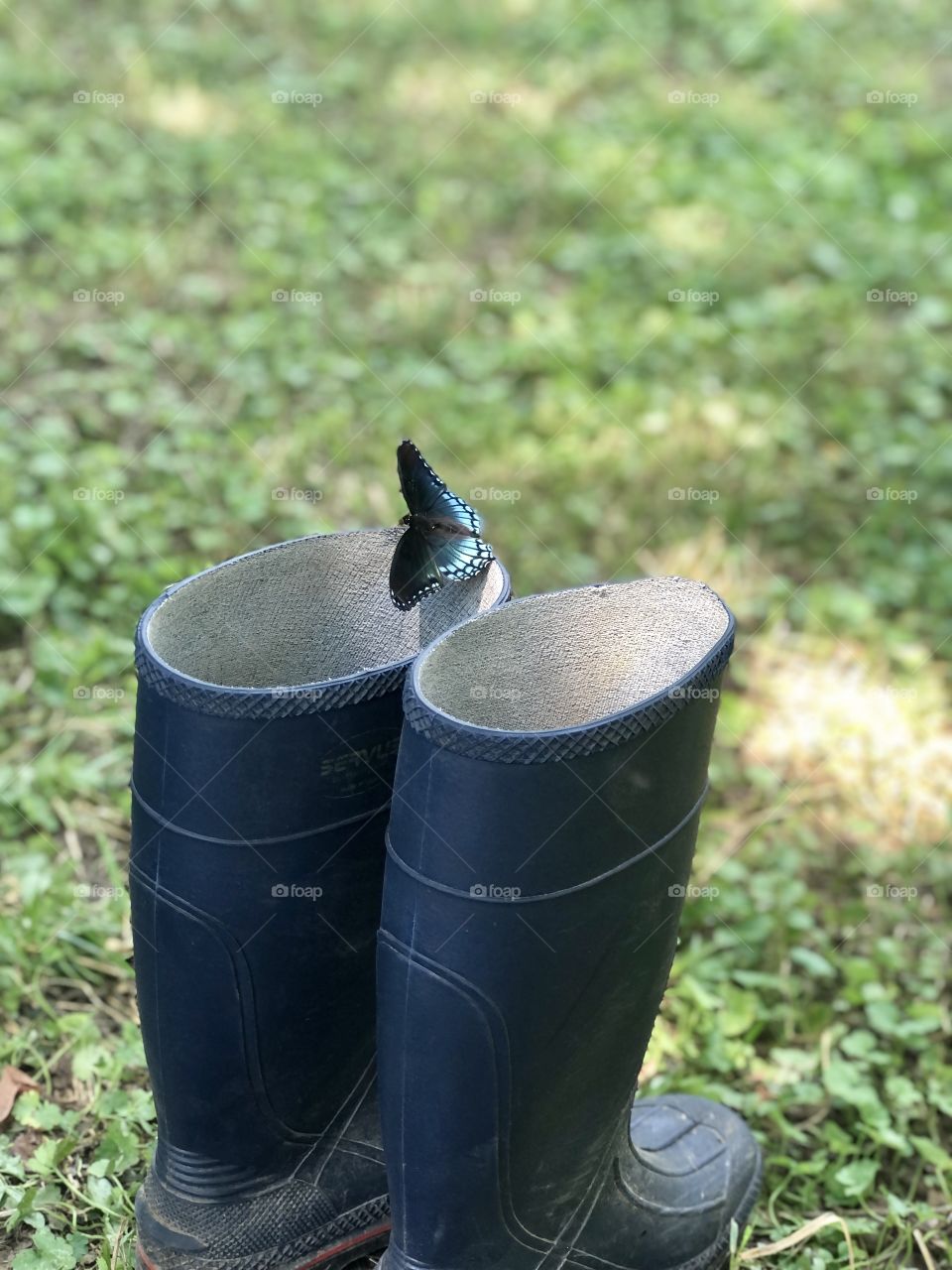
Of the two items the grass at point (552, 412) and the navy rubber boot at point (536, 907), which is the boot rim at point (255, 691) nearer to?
the navy rubber boot at point (536, 907)

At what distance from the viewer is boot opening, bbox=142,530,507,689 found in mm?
1774

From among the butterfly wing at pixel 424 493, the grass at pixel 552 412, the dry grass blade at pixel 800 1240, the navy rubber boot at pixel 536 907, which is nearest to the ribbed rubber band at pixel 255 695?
the navy rubber boot at pixel 536 907

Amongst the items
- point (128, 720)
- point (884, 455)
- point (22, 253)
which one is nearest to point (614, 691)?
point (128, 720)

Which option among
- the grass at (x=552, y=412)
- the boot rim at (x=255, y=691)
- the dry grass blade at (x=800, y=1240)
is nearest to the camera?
the boot rim at (x=255, y=691)

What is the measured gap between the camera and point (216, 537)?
355 cm

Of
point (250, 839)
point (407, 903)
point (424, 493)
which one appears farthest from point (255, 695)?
point (424, 493)

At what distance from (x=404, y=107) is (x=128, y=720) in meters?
3.19

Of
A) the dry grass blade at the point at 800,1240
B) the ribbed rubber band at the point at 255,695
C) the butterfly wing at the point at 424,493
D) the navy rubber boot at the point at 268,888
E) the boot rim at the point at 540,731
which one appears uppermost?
the butterfly wing at the point at 424,493

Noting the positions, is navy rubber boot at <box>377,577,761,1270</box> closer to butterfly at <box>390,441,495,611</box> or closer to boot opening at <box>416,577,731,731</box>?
boot opening at <box>416,577,731,731</box>

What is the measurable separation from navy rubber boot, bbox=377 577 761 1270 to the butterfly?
14 centimetres

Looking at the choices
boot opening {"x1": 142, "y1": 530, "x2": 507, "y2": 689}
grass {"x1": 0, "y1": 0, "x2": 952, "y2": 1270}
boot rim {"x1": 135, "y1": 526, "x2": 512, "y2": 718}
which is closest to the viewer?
boot rim {"x1": 135, "y1": 526, "x2": 512, "y2": 718}

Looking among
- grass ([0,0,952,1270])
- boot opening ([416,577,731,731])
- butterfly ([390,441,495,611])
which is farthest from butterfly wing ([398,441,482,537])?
grass ([0,0,952,1270])

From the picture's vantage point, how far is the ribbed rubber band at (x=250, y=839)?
1647 millimetres

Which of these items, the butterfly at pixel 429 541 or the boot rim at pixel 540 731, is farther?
the butterfly at pixel 429 541
